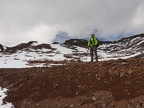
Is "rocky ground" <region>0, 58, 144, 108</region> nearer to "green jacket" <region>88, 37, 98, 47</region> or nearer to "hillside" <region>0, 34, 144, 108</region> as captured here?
"hillside" <region>0, 34, 144, 108</region>

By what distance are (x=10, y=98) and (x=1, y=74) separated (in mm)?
6743

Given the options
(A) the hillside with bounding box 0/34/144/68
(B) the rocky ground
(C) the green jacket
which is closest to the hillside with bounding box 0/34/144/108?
(B) the rocky ground

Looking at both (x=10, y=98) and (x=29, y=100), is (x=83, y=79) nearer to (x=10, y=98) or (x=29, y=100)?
(x=29, y=100)

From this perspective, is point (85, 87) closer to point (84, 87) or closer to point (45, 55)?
point (84, 87)

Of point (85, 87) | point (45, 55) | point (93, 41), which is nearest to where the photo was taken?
point (85, 87)

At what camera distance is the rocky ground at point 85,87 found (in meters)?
14.2

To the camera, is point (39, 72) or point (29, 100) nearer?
point (29, 100)

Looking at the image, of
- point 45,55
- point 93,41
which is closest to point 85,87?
point 93,41

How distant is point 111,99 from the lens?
1419 cm

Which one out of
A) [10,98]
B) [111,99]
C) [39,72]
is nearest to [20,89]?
[10,98]

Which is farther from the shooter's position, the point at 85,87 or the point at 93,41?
the point at 93,41

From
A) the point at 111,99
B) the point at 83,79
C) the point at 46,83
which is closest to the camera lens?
the point at 111,99

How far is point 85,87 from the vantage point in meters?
16.0

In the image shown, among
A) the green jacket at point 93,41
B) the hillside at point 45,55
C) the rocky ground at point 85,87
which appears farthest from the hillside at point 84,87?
the hillside at point 45,55
